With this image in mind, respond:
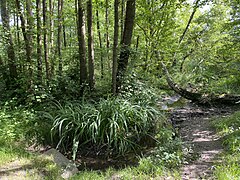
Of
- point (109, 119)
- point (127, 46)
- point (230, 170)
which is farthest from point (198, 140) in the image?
point (127, 46)

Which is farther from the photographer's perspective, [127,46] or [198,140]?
[127,46]

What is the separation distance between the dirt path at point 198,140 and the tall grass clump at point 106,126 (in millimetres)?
892

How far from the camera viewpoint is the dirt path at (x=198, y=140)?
247 centimetres

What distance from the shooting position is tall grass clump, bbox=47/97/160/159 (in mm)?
3287

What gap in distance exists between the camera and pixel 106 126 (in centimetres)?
338

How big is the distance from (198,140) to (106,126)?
1.82 meters

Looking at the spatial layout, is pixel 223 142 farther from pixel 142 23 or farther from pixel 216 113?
pixel 142 23

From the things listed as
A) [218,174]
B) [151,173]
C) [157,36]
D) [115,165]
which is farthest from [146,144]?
[157,36]

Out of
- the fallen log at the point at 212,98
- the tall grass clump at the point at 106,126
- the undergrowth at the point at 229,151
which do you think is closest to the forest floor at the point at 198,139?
the undergrowth at the point at 229,151

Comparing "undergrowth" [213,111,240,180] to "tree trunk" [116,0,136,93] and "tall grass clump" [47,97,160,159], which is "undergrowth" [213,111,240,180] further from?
"tree trunk" [116,0,136,93]

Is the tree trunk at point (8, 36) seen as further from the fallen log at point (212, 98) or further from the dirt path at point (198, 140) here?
the fallen log at point (212, 98)

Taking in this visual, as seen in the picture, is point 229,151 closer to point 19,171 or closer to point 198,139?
point 198,139

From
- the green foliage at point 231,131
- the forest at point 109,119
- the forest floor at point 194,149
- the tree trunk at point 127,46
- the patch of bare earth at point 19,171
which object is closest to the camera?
the patch of bare earth at point 19,171

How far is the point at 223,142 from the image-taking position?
3.16 metres
